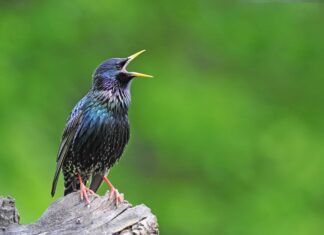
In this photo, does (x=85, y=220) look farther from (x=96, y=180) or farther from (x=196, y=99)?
(x=196, y=99)

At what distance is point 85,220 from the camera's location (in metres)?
6.02

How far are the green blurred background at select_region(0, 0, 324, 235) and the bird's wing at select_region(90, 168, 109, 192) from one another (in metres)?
2.38

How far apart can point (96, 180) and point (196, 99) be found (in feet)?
10.8

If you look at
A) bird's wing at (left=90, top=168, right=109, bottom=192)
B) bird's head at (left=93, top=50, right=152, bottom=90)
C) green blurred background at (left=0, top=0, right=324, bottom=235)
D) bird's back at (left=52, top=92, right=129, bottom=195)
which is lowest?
bird's wing at (left=90, top=168, right=109, bottom=192)

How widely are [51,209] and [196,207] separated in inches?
198

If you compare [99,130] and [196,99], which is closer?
[99,130]

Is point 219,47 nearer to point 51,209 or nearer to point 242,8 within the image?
point 242,8

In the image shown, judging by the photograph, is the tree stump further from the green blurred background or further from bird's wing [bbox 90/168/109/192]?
the green blurred background

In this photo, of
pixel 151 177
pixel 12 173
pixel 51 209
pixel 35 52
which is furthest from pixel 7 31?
pixel 51 209

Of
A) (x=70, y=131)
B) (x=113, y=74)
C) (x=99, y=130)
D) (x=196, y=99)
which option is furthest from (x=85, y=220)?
(x=196, y=99)

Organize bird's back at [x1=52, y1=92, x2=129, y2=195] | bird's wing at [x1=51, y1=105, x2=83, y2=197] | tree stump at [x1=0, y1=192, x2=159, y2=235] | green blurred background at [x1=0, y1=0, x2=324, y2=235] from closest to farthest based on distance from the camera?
tree stump at [x1=0, y1=192, x2=159, y2=235]
bird's back at [x1=52, y1=92, x2=129, y2=195]
bird's wing at [x1=51, y1=105, x2=83, y2=197]
green blurred background at [x1=0, y1=0, x2=324, y2=235]

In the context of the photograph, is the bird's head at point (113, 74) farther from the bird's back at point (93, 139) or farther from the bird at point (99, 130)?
the bird's back at point (93, 139)

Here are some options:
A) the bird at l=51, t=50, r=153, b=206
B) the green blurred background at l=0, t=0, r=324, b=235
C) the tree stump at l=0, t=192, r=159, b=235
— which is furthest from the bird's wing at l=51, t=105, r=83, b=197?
the green blurred background at l=0, t=0, r=324, b=235

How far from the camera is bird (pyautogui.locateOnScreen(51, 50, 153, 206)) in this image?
737cm
